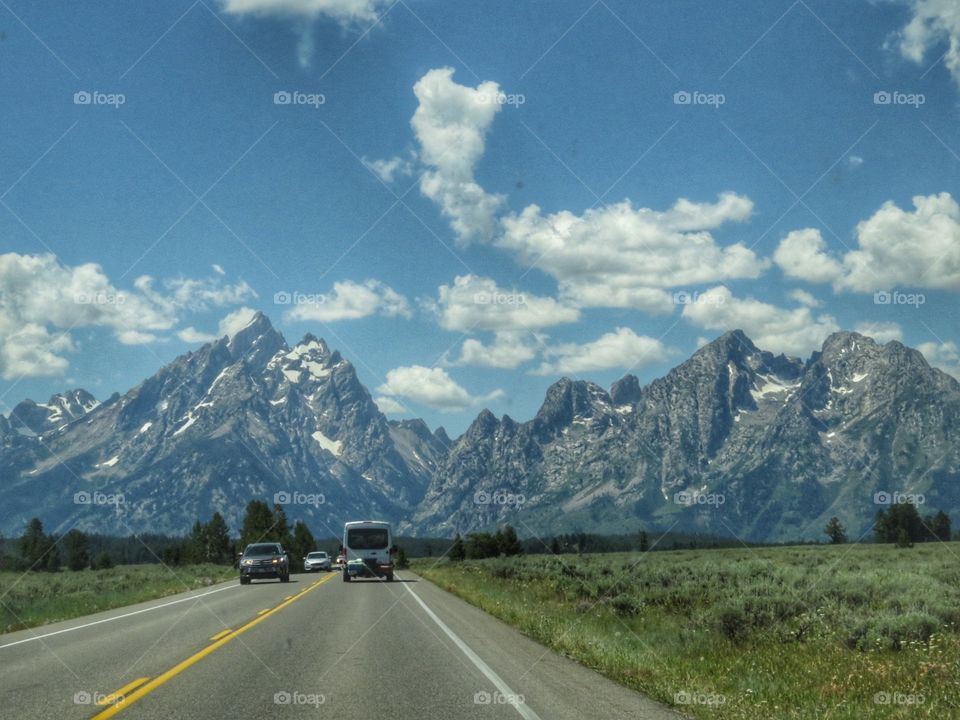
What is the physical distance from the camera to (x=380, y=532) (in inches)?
1977

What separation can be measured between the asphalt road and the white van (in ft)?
89.5

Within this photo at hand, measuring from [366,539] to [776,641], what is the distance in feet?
120

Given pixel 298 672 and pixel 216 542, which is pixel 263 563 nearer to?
pixel 298 672

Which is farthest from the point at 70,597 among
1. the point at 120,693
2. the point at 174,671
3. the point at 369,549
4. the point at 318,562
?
the point at 318,562

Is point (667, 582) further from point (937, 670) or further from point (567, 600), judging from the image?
point (937, 670)

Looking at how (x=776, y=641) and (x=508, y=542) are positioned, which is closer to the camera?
(x=776, y=641)

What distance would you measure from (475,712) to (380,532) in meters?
41.5

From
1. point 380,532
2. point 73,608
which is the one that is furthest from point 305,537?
point 73,608

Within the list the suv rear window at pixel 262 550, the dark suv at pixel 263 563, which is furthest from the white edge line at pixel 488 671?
the suv rear window at pixel 262 550

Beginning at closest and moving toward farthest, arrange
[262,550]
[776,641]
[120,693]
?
1. [120,693]
2. [776,641]
3. [262,550]

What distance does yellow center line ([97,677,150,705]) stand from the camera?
10.1 metres

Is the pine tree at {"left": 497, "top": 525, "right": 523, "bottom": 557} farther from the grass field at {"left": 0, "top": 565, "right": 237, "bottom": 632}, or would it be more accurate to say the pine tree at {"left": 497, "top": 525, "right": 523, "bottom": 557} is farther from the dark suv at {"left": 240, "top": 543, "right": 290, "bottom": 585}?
the grass field at {"left": 0, "top": 565, "right": 237, "bottom": 632}

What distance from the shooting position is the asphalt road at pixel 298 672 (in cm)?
966

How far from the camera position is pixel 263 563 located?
45.2 m
